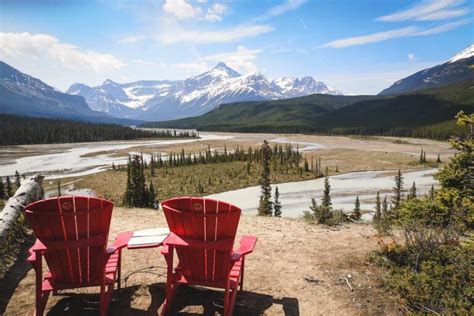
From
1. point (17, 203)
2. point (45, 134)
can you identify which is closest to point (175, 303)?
point (17, 203)

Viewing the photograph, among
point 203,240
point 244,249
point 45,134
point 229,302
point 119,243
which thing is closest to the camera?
point 203,240

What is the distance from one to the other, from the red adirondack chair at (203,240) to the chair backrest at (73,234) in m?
1.12

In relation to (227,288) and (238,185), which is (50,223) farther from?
(238,185)

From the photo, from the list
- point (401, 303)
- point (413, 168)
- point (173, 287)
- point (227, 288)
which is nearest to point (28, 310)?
point (173, 287)

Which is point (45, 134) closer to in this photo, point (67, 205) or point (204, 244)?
point (67, 205)

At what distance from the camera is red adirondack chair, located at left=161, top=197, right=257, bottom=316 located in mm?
5996

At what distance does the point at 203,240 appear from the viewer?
20.0 ft

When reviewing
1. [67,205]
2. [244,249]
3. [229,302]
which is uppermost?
[67,205]

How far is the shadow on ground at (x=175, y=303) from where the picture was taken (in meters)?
6.73

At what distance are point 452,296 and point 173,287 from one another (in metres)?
5.01

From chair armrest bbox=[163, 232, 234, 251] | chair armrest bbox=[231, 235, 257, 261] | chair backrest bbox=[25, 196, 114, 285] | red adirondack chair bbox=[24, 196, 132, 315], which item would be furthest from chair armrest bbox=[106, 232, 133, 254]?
chair armrest bbox=[231, 235, 257, 261]

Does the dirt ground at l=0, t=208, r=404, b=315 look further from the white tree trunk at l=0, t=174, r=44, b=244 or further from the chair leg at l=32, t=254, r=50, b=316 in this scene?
the white tree trunk at l=0, t=174, r=44, b=244

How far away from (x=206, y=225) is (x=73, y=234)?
2161mm

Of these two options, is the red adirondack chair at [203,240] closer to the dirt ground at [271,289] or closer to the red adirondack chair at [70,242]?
the dirt ground at [271,289]
